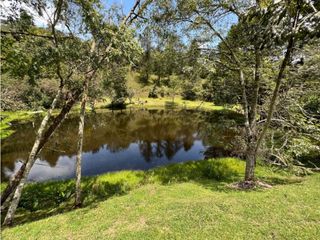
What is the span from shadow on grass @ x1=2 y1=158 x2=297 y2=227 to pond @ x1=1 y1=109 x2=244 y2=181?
7.14 ft

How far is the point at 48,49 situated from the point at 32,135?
36558 mm

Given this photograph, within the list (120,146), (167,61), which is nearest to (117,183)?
(167,61)

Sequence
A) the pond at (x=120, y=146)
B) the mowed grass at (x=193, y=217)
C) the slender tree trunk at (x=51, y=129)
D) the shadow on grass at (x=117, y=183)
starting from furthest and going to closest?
the pond at (x=120, y=146)
the shadow on grass at (x=117, y=183)
the slender tree trunk at (x=51, y=129)
the mowed grass at (x=193, y=217)

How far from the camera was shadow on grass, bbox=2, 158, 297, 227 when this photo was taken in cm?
1727

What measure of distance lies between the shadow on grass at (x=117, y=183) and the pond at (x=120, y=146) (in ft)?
7.14

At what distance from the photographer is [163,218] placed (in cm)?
1074

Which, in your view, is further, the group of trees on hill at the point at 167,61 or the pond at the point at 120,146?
the pond at the point at 120,146

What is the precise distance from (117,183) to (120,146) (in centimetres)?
1959

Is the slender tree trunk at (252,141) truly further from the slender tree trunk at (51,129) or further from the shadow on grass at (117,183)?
A: the slender tree trunk at (51,129)

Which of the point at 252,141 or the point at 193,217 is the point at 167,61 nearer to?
the point at 252,141

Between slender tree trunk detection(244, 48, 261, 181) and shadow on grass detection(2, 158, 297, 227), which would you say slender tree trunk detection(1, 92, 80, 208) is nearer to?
shadow on grass detection(2, 158, 297, 227)

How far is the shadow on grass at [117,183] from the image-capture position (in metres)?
17.3

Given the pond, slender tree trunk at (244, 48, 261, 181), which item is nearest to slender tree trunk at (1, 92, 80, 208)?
the pond

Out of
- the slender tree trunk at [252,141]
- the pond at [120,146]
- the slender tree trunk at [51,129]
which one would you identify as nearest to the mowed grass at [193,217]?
A: the slender tree trunk at [252,141]
